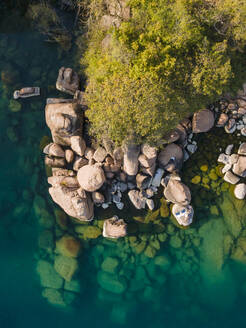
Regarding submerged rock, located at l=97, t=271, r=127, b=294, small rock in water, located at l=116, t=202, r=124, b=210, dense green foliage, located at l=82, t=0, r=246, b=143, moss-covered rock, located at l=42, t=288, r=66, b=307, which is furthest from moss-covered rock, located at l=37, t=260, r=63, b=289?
dense green foliage, located at l=82, t=0, r=246, b=143

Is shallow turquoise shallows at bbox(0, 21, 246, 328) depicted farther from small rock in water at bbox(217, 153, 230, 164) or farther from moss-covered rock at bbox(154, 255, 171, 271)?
small rock in water at bbox(217, 153, 230, 164)

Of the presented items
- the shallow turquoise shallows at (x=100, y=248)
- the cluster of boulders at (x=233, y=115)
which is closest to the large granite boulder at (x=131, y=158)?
the shallow turquoise shallows at (x=100, y=248)

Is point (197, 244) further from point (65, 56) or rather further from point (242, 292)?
point (65, 56)

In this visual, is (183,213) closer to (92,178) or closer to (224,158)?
(224,158)

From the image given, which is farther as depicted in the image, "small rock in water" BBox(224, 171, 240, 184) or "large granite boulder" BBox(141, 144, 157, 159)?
"small rock in water" BBox(224, 171, 240, 184)

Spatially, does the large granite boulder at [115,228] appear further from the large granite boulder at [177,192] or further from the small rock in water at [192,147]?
the small rock in water at [192,147]
